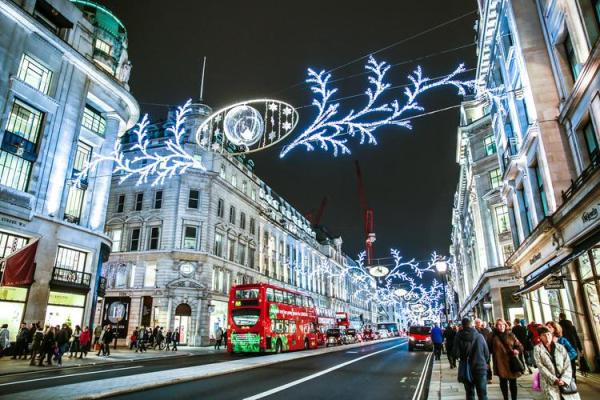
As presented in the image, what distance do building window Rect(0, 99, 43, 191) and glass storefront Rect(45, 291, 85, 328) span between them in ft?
22.9

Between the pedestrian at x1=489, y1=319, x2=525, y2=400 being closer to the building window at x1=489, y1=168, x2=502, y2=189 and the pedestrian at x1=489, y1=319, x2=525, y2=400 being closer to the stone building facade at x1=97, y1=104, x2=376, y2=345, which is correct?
the building window at x1=489, y1=168, x2=502, y2=189

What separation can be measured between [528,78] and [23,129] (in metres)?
26.6

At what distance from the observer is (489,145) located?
32875 mm

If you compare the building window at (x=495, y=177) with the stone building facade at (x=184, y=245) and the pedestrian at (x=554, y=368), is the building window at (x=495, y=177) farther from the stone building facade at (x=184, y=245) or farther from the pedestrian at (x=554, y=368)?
the pedestrian at (x=554, y=368)

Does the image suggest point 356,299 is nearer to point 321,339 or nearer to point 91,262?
point 321,339

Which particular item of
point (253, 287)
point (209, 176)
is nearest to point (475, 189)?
point (253, 287)

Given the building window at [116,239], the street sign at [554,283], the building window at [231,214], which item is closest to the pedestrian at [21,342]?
the building window at [116,239]

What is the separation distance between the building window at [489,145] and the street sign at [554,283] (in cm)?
2071

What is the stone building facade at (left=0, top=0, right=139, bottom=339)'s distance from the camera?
21516mm

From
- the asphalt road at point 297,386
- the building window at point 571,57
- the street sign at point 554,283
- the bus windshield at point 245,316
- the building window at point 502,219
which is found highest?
the building window at point 571,57

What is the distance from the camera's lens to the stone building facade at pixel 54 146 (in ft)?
70.6

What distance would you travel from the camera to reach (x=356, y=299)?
4313 inches

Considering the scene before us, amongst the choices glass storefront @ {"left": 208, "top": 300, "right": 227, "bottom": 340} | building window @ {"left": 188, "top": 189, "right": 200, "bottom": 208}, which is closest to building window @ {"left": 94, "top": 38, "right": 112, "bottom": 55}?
building window @ {"left": 188, "top": 189, "right": 200, "bottom": 208}

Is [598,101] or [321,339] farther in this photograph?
[321,339]
